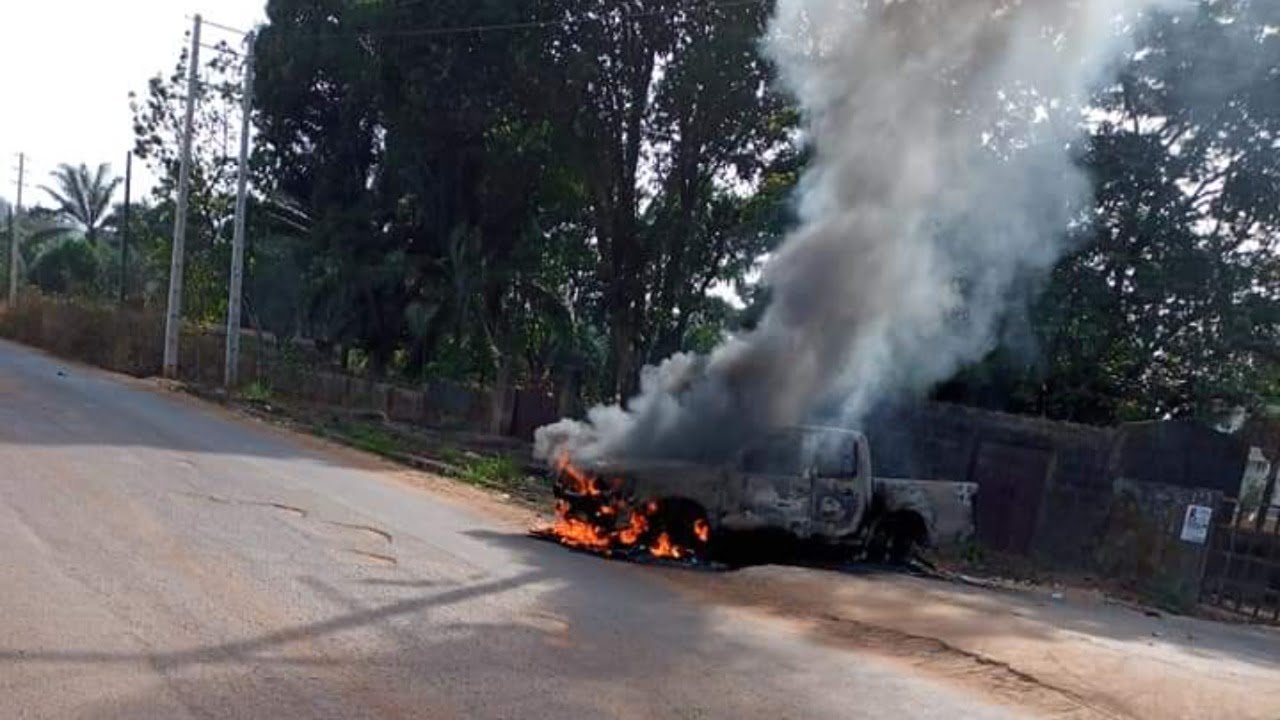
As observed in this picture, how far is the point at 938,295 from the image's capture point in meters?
14.2

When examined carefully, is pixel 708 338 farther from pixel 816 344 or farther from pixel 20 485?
pixel 20 485

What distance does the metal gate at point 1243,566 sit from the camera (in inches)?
472

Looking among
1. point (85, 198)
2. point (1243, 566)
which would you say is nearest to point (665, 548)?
point (1243, 566)

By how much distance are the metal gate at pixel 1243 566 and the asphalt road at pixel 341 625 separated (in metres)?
6.72

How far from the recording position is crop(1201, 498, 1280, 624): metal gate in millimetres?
12000

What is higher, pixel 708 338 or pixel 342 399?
pixel 708 338

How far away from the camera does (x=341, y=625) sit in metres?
6.38

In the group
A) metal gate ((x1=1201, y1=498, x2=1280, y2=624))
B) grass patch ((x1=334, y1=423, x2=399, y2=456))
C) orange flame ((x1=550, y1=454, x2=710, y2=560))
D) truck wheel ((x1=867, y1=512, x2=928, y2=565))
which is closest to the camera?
orange flame ((x1=550, y1=454, x2=710, y2=560))

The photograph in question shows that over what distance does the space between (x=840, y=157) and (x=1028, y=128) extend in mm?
3135

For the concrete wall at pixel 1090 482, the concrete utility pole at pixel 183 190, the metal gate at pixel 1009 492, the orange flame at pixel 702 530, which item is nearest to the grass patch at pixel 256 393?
the concrete utility pole at pixel 183 190

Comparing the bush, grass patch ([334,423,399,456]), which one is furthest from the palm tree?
grass patch ([334,423,399,456])

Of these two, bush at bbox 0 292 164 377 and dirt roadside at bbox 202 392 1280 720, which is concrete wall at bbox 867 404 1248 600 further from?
bush at bbox 0 292 164 377

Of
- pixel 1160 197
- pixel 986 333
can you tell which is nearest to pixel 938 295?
pixel 986 333

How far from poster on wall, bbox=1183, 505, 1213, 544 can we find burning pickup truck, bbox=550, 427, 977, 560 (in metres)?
3.83
